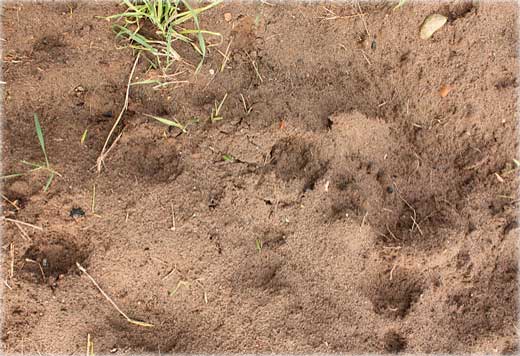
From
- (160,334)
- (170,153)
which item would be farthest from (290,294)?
(170,153)

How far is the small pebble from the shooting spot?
1.76 metres

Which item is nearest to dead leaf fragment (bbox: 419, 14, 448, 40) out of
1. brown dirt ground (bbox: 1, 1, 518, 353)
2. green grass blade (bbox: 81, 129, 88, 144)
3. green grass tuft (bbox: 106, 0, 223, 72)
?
brown dirt ground (bbox: 1, 1, 518, 353)

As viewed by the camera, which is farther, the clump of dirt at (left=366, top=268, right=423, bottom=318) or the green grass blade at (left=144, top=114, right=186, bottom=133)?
the clump of dirt at (left=366, top=268, right=423, bottom=318)

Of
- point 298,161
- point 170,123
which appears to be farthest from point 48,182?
point 298,161

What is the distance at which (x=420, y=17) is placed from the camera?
6.48ft

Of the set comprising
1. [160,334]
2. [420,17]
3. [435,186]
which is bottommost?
[160,334]

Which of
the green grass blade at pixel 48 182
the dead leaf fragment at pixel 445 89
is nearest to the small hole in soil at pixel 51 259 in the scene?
the green grass blade at pixel 48 182

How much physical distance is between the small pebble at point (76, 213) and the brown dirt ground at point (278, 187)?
0.02 m

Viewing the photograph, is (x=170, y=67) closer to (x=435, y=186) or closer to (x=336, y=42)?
(x=336, y=42)

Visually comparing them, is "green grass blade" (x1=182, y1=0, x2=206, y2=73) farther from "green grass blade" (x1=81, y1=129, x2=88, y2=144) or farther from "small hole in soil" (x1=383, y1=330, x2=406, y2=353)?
"small hole in soil" (x1=383, y1=330, x2=406, y2=353)

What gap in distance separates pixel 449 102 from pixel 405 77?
0.66 ft

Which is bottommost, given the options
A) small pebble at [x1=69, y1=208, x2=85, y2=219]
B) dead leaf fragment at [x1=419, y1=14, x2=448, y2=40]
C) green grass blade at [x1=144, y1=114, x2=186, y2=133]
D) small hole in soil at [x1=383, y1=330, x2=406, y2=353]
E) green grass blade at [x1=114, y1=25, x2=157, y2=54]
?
small hole in soil at [x1=383, y1=330, x2=406, y2=353]

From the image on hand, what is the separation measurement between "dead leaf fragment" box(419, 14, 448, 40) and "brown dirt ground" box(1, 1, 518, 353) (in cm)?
3

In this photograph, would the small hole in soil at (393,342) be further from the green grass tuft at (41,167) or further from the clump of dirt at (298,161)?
the green grass tuft at (41,167)
